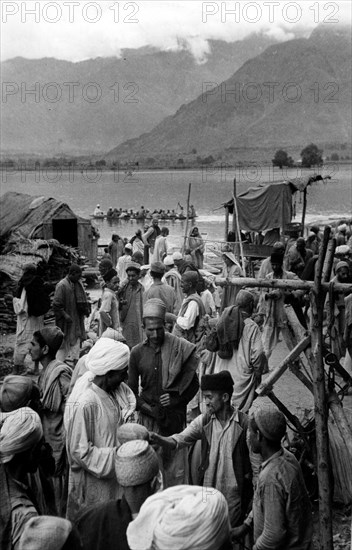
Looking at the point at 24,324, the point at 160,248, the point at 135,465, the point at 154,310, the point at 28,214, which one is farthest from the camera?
the point at 28,214

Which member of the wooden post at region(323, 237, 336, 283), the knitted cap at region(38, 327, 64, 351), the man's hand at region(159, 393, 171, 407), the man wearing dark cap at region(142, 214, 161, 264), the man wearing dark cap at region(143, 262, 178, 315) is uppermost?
the wooden post at region(323, 237, 336, 283)

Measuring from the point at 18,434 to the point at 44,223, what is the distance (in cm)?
1404

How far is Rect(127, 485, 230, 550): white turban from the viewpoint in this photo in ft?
7.98

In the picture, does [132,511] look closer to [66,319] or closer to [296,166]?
[66,319]

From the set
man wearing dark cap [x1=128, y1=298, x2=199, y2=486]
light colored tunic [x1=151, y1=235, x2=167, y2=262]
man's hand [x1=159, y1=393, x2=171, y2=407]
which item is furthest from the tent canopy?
man's hand [x1=159, y1=393, x2=171, y2=407]

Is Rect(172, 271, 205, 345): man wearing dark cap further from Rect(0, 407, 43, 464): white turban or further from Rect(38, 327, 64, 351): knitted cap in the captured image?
Rect(0, 407, 43, 464): white turban

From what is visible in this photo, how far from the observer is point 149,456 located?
3.23 m

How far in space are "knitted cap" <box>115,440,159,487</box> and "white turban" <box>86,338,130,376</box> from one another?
94 cm

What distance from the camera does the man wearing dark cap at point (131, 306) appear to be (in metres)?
8.46

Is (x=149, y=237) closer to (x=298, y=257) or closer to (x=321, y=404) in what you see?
(x=298, y=257)

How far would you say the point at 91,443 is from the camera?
409cm

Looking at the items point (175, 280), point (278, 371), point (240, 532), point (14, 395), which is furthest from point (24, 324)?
point (240, 532)

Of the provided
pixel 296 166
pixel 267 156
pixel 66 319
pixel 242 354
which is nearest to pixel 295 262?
pixel 66 319

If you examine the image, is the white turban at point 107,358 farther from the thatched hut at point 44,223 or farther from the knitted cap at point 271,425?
the thatched hut at point 44,223
